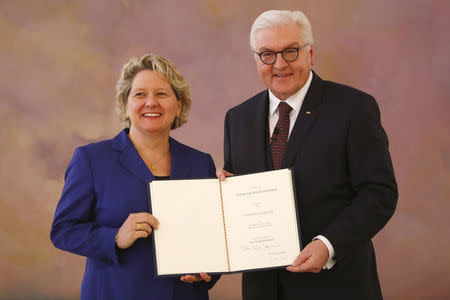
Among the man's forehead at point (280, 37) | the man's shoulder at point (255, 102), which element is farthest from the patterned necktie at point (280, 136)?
the man's forehead at point (280, 37)

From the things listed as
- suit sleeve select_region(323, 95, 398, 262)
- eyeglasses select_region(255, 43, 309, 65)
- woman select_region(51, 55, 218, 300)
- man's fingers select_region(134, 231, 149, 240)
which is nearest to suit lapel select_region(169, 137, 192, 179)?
woman select_region(51, 55, 218, 300)

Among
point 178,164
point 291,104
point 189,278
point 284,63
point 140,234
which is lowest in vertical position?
point 189,278

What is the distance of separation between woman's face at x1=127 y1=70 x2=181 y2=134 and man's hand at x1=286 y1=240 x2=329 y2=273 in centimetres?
91

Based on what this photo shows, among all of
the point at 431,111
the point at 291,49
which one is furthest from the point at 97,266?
the point at 431,111

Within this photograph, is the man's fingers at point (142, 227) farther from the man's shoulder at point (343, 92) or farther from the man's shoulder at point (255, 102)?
the man's shoulder at point (343, 92)

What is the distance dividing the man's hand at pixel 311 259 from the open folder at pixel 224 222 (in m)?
0.07

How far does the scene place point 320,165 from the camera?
7.37 feet

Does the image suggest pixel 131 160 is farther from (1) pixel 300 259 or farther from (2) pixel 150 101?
(1) pixel 300 259

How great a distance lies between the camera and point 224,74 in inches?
182

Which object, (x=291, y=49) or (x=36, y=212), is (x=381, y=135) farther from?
(x=36, y=212)

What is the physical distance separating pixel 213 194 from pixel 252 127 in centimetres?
45

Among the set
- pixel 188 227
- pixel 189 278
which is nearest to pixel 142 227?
pixel 188 227

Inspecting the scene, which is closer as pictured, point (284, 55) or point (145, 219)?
point (145, 219)

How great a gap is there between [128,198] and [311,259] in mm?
860
